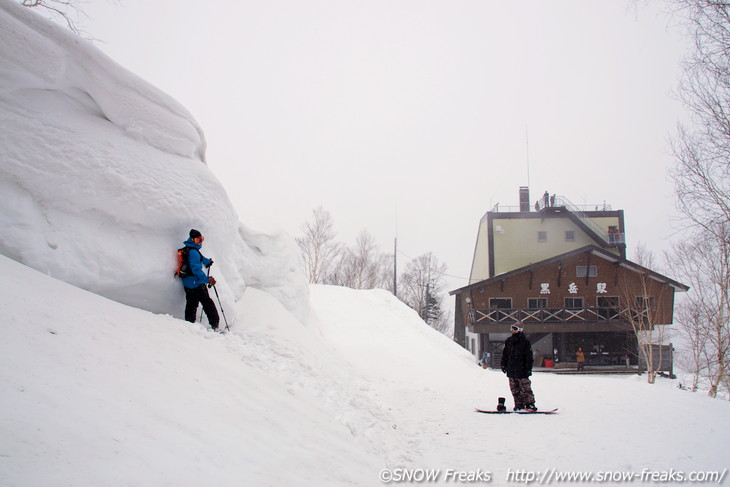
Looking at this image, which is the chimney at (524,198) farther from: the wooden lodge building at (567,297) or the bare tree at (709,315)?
the bare tree at (709,315)

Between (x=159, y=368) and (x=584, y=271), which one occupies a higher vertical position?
(x=584, y=271)

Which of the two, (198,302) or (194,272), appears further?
(198,302)

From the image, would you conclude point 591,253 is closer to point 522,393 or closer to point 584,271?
point 584,271

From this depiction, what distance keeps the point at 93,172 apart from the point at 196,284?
1.98 m

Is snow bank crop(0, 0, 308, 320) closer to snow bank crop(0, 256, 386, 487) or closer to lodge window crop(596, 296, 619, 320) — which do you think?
snow bank crop(0, 256, 386, 487)

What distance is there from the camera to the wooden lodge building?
23.6m

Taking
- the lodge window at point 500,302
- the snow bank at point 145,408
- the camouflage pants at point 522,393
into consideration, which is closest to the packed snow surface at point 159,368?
the snow bank at point 145,408

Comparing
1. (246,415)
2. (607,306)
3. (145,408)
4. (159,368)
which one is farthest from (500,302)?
(145,408)

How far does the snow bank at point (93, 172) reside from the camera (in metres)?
4.80

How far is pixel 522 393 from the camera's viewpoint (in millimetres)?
7383

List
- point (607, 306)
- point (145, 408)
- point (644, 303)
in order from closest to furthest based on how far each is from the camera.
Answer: point (145, 408), point (644, 303), point (607, 306)

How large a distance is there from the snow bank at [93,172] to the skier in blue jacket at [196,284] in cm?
31

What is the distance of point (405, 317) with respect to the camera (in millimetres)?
17625

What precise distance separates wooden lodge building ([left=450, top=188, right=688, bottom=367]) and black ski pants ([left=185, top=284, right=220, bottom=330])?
65.3ft
